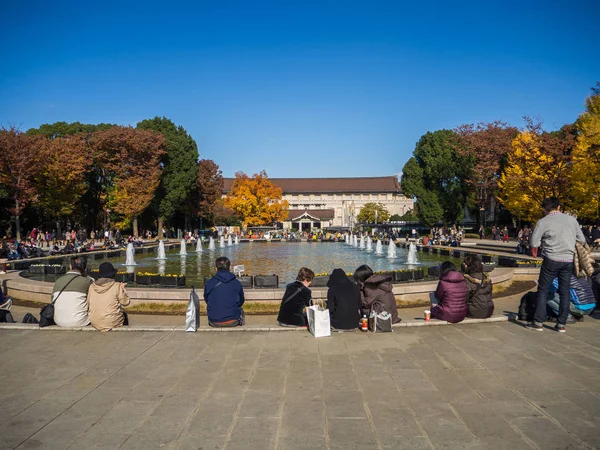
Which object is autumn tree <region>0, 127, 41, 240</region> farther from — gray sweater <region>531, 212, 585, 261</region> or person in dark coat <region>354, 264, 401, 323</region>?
gray sweater <region>531, 212, 585, 261</region>

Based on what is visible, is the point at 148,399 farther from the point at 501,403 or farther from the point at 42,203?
the point at 42,203

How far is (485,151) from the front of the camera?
2014 inches

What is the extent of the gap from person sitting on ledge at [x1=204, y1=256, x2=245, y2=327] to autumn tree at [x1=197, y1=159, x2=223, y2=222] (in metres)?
56.6

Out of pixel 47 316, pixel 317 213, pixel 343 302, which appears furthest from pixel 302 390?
pixel 317 213

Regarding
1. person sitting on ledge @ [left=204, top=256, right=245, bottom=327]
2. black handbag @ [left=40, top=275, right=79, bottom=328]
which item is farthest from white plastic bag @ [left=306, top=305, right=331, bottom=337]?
black handbag @ [left=40, top=275, right=79, bottom=328]

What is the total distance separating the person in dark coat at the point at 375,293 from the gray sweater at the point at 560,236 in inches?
102

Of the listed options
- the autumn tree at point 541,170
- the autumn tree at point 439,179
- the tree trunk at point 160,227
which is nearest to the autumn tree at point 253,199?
the tree trunk at point 160,227

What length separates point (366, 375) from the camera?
5.88 meters

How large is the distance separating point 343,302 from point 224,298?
2.19m

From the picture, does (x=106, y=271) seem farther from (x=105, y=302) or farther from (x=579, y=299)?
(x=579, y=299)

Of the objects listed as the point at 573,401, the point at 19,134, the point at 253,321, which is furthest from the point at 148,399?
the point at 19,134

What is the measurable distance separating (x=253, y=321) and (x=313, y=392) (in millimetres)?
5718

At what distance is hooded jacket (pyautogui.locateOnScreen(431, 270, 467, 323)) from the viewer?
8336 millimetres

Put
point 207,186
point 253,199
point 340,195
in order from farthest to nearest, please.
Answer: point 340,195 → point 253,199 → point 207,186
